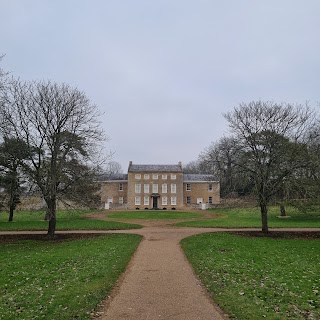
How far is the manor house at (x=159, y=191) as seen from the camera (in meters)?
68.9

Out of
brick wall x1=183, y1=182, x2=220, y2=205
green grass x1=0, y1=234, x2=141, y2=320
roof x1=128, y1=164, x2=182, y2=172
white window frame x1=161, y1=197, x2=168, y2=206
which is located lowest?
green grass x1=0, y1=234, x2=141, y2=320

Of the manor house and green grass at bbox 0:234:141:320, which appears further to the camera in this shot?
the manor house

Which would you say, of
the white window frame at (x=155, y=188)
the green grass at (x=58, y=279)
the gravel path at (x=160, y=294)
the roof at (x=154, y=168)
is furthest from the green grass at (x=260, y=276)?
the roof at (x=154, y=168)

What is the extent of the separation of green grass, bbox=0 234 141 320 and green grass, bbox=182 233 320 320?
3.29 meters

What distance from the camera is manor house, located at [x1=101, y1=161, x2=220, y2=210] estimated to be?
226ft

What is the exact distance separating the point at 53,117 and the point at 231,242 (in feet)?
49.9

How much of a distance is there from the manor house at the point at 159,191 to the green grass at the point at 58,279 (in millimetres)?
50007

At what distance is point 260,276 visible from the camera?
11.3 m

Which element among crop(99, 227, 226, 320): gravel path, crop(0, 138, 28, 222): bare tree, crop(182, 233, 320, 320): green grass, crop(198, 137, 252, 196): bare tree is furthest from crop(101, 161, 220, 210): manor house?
crop(99, 227, 226, 320): gravel path

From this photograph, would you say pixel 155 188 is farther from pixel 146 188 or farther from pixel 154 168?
pixel 154 168

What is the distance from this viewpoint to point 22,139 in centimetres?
2259

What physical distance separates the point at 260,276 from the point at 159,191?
58.3 m

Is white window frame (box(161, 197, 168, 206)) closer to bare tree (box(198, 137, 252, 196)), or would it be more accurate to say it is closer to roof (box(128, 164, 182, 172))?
roof (box(128, 164, 182, 172))

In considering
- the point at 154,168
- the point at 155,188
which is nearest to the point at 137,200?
the point at 155,188
